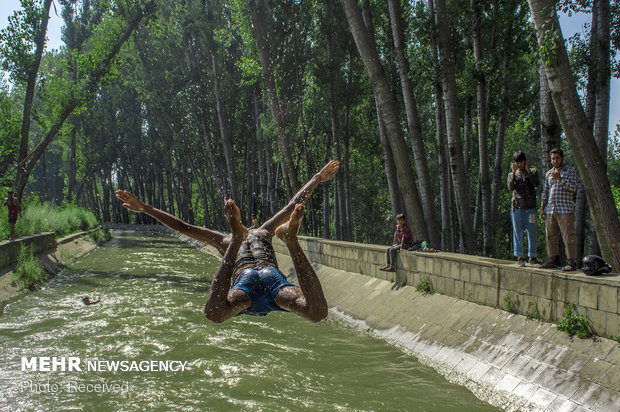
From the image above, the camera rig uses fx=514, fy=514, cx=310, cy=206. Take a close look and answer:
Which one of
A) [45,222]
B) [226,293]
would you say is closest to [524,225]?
[226,293]

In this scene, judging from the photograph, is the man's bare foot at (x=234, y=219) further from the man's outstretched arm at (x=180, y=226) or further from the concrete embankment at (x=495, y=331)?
the concrete embankment at (x=495, y=331)

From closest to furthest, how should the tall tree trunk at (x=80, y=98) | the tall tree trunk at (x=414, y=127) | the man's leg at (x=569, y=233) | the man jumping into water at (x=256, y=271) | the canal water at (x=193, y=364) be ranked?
the man jumping into water at (x=256, y=271)
the canal water at (x=193, y=364)
the man's leg at (x=569, y=233)
the tall tree trunk at (x=414, y=127)
the tall tree trunk at (x=80, y=98)

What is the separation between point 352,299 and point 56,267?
13.2 metres

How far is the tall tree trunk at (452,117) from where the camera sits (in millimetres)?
13023

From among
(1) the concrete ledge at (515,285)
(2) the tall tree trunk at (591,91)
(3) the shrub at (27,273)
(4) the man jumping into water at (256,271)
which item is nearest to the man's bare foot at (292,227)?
(4) the man jumping into water at (256,271)

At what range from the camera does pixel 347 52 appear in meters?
25.2

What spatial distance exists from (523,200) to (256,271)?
4954 millimetres

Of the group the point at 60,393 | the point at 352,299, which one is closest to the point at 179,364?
the point at 60,393

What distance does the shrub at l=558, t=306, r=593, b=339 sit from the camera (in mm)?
6332

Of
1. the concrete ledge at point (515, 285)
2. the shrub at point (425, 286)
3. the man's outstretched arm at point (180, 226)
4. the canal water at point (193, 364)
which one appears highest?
the man's outstretched arm at point (180, 226)

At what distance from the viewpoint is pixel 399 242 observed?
1248 centimetres

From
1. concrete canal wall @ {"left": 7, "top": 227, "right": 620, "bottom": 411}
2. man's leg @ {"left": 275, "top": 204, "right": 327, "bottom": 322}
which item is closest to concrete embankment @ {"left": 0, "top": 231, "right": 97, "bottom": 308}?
concrete canal wall @ {"left": 7, "top": 227, "right": 620, "bottom": 411}

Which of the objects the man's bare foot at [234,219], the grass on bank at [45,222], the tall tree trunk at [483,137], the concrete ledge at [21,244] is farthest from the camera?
the grass on bank at [45,222]

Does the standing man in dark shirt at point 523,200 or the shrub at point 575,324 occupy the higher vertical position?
the standing man in dark shirt at point 523,200
